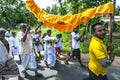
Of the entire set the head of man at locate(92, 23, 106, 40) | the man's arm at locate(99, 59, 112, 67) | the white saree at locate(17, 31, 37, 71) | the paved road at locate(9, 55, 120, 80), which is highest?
the head of man at locate(92, 23, 106, 40)

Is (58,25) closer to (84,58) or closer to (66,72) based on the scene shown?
(66,72)

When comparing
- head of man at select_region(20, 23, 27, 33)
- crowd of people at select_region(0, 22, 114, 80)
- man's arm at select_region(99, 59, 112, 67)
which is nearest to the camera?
man's arm at select_region(99, 59, 112, 67)

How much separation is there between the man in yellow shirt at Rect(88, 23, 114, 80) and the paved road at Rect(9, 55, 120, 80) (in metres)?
4.11

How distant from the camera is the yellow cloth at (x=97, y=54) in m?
4.85

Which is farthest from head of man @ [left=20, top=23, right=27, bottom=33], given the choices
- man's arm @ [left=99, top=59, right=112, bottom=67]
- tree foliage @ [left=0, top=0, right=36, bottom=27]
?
tree foliage @ [left=0, top=0, right=36, bottom=27]

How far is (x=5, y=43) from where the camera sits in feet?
24.4

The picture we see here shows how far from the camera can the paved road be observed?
30.3 ft

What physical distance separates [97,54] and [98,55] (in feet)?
0.07

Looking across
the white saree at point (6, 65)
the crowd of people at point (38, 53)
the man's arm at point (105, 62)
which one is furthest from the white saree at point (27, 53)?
the man's arm at point (105, 62)

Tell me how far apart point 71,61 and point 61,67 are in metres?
1.26

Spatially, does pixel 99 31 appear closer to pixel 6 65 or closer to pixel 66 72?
pixel 6 65

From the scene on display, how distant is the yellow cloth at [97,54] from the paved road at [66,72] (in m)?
4.14

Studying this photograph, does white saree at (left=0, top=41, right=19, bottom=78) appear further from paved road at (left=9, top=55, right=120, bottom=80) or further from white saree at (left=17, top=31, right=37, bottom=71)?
paved road at (left=9, top=55, right=120, bottom=80)

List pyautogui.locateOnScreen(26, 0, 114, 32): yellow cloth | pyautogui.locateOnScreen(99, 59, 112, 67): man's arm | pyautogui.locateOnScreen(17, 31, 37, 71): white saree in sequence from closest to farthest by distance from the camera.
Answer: pyautogui.locateOnScreen(99, 59, 112, 67): man's arm < pyautogui.locateOnScreen(26, 0, 114, 32): yellow cloth < pyautogui.locateOnScreen(17, 31, 37, 71): white saree
